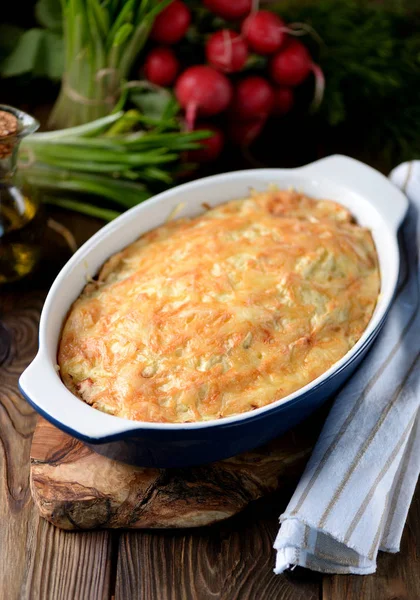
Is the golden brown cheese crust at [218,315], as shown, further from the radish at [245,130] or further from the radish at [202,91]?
the radish at [245,130]

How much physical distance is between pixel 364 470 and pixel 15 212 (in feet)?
4.59

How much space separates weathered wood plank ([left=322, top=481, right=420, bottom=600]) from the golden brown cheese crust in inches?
19.4

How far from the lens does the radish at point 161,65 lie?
3.11m

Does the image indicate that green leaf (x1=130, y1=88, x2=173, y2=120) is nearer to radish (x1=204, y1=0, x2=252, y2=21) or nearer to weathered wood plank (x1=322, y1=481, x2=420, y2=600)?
radish (x1=204, y1=0, x2=252, y2=21)

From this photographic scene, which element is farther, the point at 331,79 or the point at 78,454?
the point at 331,79

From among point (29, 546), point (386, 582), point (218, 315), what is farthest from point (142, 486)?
point (386, 582)

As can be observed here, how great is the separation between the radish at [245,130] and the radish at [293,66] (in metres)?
0.19

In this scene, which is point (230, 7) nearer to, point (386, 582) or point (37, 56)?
point (37, 56)

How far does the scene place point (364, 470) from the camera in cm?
200

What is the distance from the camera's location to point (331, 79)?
329 centimetres

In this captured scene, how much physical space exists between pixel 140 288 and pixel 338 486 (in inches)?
31.2

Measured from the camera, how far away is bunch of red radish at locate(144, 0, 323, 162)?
3.04 m

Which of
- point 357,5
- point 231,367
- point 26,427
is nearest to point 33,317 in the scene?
point 26,427

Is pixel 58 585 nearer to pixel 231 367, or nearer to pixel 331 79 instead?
pixel 231 367
